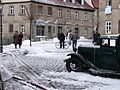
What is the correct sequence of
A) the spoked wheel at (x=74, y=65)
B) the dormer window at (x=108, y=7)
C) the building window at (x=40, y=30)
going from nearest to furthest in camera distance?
the spoked wheel at (x=74, y=65) < the dormer window at (x=108, y=7) < the building window at (x=40, y=30)

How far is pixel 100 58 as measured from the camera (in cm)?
1320

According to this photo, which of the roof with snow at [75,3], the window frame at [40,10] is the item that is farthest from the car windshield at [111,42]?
the window frame at [40,10]

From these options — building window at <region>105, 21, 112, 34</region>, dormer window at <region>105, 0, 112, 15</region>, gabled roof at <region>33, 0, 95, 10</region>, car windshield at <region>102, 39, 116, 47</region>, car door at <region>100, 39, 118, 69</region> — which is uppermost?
gabled roof at <region>33, 0, 95, 10</region>

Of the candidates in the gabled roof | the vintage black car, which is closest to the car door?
the vintage black car

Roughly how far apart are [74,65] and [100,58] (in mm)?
1373

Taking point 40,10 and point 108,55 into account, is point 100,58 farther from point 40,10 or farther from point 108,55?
point 40,10

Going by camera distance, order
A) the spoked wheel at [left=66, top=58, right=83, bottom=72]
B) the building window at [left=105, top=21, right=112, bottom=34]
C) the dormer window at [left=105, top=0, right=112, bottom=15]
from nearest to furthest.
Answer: the spoked wheel at [left=66, top=58, right=83, bottom=72]
the dormer window at [left=105, top=0, right=112, bottom=15]
the building window at [left=105, top=21, right=112, bottom=34]

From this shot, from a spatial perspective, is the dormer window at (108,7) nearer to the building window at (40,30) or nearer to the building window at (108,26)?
the building window at (108,26)

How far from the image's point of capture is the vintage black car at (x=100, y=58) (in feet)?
41.5

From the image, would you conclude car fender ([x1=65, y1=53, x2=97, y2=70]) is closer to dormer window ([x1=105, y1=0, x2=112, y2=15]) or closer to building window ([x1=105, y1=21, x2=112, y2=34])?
dormer window ([x1=105, y1=0, x2=112, y2=15])

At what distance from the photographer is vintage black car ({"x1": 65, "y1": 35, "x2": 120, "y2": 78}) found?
41.5 ft

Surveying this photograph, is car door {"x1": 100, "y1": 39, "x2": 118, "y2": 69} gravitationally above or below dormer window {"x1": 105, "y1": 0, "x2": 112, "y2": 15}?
below

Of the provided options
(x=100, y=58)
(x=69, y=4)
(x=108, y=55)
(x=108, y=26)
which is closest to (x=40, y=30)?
(x=69, y=4)

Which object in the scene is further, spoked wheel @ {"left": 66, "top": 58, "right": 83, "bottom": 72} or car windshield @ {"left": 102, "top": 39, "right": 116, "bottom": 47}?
spoked wheel @ {"left": 66, "top": 58, "right": 83, "bottom": 72}
